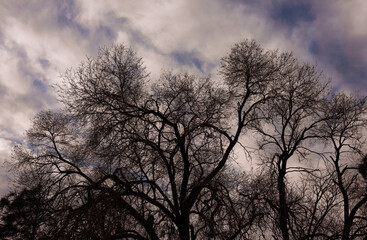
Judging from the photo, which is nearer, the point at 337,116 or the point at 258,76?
the point at 258,76

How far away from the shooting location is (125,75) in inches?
421

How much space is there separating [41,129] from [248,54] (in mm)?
10498

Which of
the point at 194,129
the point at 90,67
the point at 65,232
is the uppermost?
the point at 90,67

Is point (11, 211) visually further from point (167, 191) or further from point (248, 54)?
point (248, 54)

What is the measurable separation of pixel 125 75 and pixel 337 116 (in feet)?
27.9

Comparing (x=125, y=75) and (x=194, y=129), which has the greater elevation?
(x=125, y=75)

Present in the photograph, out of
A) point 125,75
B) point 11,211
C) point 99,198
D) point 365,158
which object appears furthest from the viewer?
point 11,211

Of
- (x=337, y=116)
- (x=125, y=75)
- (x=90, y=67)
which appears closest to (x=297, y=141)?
(x=337, y=116)

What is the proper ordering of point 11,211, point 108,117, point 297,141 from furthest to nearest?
point 11,211 → point 297,141 → point 108,117

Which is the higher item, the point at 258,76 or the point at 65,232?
the point at 258,76

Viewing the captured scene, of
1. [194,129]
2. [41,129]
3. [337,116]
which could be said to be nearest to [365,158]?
[337,116]

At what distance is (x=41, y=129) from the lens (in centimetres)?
1575

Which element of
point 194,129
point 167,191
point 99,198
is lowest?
point 99,198

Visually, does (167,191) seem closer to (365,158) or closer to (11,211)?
(365,158)
